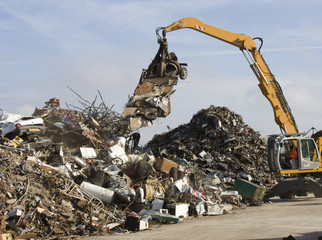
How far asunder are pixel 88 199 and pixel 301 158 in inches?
282

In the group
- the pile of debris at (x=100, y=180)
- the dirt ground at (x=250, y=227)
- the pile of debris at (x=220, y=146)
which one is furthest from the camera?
the pile of debris at (x=220, y=146)

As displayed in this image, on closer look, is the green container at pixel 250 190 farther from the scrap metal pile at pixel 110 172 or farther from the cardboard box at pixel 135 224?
the cardboard box at pixel 135 224

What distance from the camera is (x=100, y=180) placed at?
1220 cm

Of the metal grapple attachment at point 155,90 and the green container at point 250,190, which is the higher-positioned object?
the metal grapple attachment at point 155,90

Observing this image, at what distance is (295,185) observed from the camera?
14.8 metres

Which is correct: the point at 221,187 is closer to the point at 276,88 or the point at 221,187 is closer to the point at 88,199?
the point at 276,88

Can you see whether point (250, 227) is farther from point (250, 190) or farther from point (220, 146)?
point (220, 146)

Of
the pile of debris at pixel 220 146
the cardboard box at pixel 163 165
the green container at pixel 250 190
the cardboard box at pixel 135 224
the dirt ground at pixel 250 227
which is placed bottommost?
the dirt ground at pixel 250 227

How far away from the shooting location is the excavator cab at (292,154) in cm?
1466

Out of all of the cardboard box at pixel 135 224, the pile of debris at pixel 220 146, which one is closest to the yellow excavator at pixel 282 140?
the pile of debris at pixel 220 146

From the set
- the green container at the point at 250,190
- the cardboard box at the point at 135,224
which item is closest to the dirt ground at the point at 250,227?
the cardboard box at the point at 135,224

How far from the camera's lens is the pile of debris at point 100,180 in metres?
9.98

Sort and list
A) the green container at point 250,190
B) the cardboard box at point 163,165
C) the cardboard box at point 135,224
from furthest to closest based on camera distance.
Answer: the green container at point 250,190
the cardboard box at point 163,165
the cardboard box at point 135,224

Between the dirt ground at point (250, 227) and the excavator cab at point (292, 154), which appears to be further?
the excavator cab at point (292, 154)
